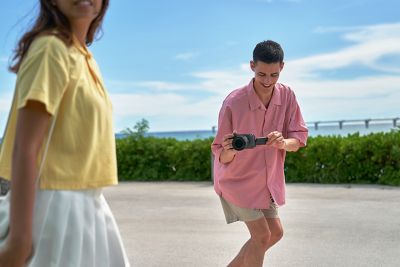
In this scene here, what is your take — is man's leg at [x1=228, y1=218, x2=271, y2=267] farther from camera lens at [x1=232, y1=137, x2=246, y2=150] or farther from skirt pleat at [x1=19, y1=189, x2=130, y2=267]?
skirt pleat at [x1=19, y1=189, x2=130, y2=267]

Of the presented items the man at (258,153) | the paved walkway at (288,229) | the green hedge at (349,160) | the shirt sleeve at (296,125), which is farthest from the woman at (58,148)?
the green hedge at (349,160)

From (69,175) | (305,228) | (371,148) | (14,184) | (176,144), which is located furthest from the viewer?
(176,144)

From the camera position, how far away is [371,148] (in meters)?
11.5

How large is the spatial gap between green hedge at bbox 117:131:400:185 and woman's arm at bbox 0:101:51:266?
10.2 m

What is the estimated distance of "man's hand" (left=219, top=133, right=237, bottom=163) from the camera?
12.2 ft

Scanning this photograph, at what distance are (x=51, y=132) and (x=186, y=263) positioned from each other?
400cm

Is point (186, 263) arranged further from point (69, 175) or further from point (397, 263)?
point (69, 175)

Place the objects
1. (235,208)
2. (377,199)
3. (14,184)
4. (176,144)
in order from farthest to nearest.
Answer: (176,144), (377,199), (235,208), (14,184)

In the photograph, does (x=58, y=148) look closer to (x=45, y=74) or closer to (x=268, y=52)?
(x=45, y=74)

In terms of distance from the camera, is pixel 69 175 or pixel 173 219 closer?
pixel 69 175

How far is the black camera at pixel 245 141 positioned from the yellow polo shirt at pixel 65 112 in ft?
6.22

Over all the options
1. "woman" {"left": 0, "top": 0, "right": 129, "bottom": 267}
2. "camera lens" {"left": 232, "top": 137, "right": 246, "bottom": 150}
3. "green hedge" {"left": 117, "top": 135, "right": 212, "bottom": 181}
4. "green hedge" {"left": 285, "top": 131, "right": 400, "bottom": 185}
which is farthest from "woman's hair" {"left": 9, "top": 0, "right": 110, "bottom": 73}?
"green hedge" {"left": 117, "top": 135, "right": 212, "bottom": 181}

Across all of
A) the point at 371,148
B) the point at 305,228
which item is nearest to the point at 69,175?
the point at 305,228

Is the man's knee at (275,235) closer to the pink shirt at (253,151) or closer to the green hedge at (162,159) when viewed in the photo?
the pink shirt at (253,151)
